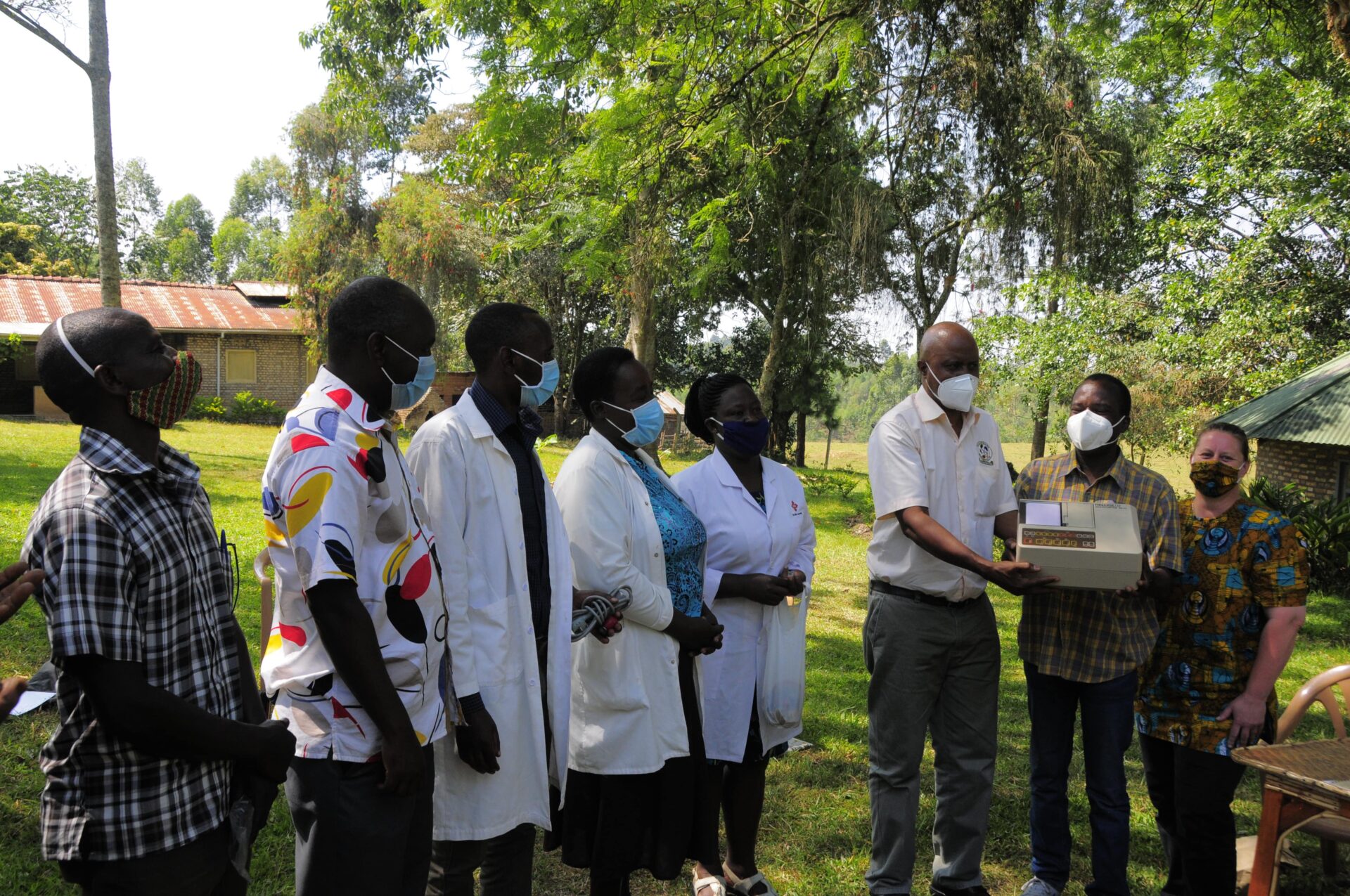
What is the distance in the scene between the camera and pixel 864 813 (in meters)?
4.66

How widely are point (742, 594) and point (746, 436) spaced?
0.65 m

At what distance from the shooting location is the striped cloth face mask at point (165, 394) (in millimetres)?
2102

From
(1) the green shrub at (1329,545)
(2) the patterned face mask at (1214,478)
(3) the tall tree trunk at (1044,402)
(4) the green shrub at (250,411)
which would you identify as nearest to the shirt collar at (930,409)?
(2) the patterned face mask at (1214,478)

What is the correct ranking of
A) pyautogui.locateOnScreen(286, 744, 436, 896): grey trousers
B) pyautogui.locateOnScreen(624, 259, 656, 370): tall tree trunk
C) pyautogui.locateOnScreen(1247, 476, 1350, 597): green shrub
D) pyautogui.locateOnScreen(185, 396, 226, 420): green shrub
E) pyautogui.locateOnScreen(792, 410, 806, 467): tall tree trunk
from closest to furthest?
1. pyautogui.locateOnScreen(286, 744, 436, 896): grey trousers
2. pyautogui.locateOnScreen(1247, 476, 1350, 597): green shrub
3. pyautogui.locateOnScreen(624, 259, 656, 370): tall tree trunk
4. pyautogui.locateOnScreen(185, 396, 226, 420): green shrub
5. pyautogui.locateOnScreen(792, 410, 806, 467): tall tree trunk

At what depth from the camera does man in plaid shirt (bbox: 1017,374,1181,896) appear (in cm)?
364

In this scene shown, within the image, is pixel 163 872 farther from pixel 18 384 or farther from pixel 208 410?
pixel 18 384

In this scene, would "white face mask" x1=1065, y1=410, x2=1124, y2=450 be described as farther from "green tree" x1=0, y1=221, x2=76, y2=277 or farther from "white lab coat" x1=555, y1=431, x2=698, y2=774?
"green tree" x1=0, y1=221, x2=76, y2=277

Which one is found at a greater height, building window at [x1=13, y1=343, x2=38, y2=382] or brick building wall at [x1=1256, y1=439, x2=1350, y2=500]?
building window at [x1=13, y1=343, x2=38, y2=382]

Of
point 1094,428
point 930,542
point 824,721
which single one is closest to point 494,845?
point 930,542

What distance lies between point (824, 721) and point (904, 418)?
3009mm

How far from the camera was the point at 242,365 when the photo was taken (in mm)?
28250

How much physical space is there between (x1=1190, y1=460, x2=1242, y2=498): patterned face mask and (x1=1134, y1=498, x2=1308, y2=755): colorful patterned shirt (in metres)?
0.10

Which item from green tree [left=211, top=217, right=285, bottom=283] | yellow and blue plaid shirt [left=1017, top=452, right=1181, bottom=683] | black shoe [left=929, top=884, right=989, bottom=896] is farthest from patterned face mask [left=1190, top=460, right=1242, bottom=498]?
green tree [left=211, top=217, right=285, bottom=283]

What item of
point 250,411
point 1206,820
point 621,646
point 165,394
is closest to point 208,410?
point 250,411
